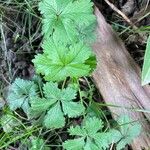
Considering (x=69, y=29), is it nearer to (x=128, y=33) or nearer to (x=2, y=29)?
(x=128, y=33)

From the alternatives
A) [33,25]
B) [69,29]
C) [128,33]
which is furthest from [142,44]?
[33,25]

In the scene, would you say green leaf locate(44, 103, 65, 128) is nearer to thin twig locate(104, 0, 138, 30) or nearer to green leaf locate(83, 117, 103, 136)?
green leaf locate(83, 117, 103, 136)

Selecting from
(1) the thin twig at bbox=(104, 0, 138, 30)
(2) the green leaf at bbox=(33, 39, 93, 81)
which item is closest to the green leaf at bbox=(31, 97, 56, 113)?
(2) the green leaf at bbox=(33, 39, 93, 81)

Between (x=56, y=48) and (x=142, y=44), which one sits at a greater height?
(x=56, y=48)

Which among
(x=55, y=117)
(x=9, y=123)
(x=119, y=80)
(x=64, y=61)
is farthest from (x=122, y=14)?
(x=9, y=123)

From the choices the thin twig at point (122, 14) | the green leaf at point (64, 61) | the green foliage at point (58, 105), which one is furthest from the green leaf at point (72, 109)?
the thin twig at point (122, 14)

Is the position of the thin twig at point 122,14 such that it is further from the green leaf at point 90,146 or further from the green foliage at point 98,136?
the green leaf at point 90,146
